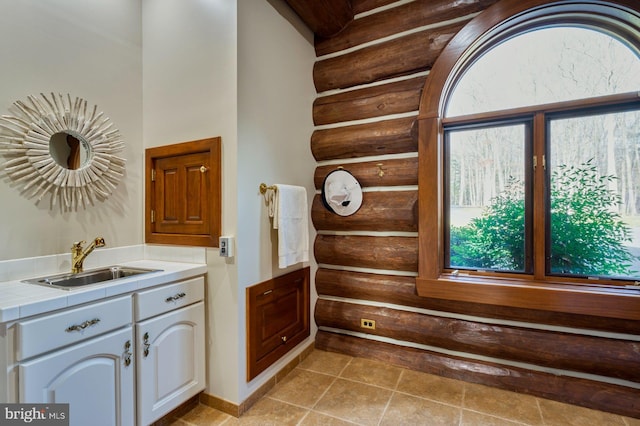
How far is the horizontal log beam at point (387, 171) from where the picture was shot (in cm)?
245

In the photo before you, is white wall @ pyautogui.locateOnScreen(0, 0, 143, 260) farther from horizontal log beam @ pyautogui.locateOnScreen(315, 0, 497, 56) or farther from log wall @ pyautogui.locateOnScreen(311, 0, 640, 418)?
horizontal log beam @ pyautogui.locateOnScreen(315, 0, 497, 56)

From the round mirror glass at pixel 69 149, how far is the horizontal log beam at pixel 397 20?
210 cm

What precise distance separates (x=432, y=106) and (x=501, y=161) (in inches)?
26.3

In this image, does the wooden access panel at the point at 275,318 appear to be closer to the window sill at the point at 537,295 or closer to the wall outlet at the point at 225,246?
the wall outlet at the point at 225,246

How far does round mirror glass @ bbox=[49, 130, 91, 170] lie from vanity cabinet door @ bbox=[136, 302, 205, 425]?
3.90ft

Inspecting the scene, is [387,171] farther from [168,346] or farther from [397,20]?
[168,346]

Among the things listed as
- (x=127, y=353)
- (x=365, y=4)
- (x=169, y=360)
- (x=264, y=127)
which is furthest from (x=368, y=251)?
(x=365, y=4)

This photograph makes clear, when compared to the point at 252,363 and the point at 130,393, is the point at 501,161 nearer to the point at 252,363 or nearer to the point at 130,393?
the point at 252,363

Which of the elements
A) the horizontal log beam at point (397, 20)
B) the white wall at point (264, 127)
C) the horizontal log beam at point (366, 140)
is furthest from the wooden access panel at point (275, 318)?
the horizontal log beam at point (397, 20)

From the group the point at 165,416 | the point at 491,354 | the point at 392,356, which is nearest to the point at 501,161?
the point at 491,354

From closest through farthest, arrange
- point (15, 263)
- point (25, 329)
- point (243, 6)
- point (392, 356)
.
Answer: point (25, 329) → point (15, 263) → point (243, 6) → point (392, 356)

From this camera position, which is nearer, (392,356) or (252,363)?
(252,363)

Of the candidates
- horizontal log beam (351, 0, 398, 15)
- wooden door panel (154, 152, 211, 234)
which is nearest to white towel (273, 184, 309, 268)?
wooden door panel (154, 152, 211, 234)

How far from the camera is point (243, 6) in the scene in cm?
200
